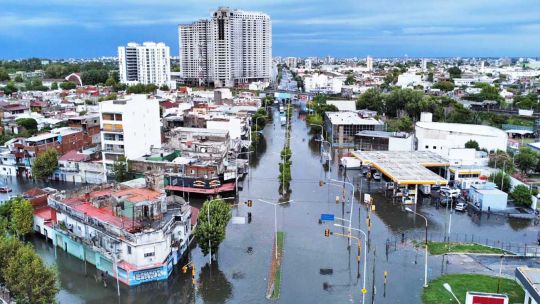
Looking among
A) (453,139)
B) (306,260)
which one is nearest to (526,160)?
(453,139)

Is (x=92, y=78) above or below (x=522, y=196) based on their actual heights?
above

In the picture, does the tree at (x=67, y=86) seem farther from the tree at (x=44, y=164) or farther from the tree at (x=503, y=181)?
the tree at (x=503, y=181)

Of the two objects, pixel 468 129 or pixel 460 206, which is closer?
pixel 460 206

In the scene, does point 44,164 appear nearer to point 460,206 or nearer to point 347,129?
point 347,129

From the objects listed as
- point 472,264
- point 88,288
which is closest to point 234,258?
point 88,288

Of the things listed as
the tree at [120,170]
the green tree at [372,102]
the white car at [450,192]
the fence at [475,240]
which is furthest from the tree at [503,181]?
the green tree at [372,102]

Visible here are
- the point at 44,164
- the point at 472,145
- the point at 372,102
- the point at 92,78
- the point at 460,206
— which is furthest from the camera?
the point at 92,78

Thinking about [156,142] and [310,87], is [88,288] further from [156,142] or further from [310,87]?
[310,87]
